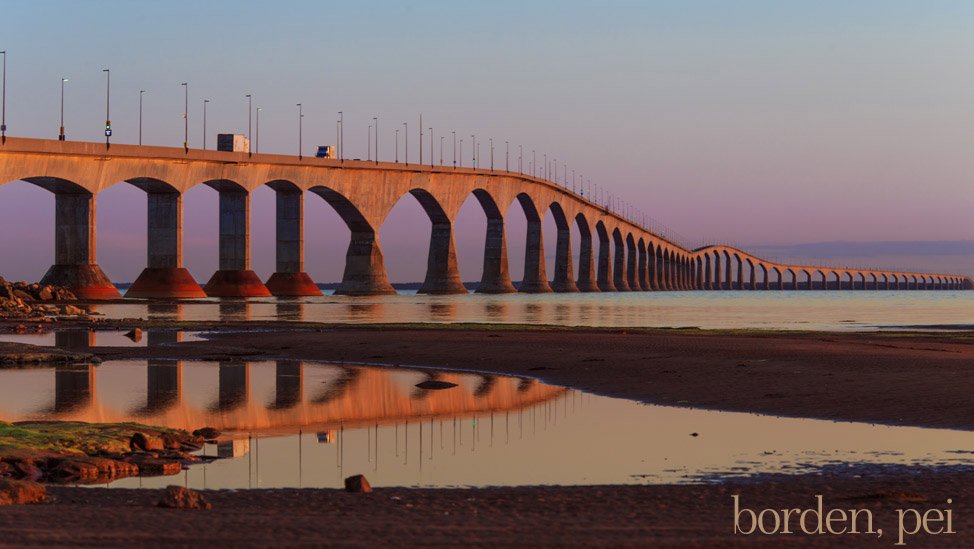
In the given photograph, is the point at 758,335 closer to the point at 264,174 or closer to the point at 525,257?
the point at 264,174

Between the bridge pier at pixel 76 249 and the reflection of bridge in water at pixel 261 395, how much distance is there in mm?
55055

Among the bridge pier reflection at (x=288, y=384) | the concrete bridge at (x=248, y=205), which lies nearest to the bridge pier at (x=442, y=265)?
the concrete bridge at (x=248, y=205)

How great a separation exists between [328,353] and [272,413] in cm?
1450

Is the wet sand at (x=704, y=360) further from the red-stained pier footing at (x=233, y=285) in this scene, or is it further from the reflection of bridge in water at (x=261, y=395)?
the red-stained pier footing at (x=233, y=285)

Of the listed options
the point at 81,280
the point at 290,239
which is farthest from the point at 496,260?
the point at 81,280

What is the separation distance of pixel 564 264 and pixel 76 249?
96211mm

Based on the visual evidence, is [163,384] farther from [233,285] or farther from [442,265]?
[442,265]

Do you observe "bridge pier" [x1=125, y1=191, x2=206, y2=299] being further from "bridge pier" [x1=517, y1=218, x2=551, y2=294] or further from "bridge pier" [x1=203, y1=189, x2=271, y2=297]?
"bridge pier" [x1=517, y1=218, x2=551, y2=294]

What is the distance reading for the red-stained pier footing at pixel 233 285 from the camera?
96688 millimetres

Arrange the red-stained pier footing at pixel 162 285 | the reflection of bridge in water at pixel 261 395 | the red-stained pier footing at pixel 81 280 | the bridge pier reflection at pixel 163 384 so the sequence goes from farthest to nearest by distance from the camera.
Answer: the red-stained pier footing at pixel 162 285 < the red-stained pier footing at pixel 81 280 < the bridge pier reflection at pixel 163 384 < the reflection of bridge in water at pixel 261 395

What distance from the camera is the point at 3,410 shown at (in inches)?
802

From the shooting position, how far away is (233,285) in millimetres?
97188

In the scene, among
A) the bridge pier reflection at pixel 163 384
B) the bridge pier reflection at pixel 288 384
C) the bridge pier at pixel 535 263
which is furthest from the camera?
the bridge pier at pixel 535 263

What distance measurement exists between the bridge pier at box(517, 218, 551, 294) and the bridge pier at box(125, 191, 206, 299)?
70.0m
